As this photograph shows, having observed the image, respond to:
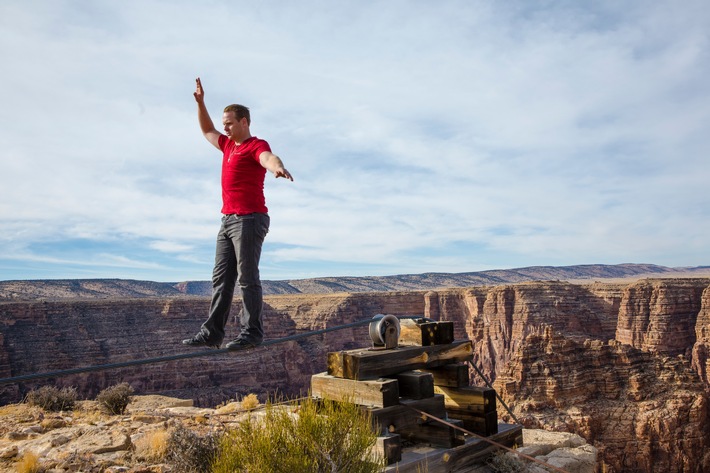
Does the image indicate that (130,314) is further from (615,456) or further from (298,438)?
(298,438)

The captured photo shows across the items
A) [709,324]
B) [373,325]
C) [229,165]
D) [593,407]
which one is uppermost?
[229,165]

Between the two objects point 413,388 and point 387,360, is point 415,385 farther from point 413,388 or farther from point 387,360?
point 387,360

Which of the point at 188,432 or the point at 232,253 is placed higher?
the point at 232,253

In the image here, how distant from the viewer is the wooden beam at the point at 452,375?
19.1 ft

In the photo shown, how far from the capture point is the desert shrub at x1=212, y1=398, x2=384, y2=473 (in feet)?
13.6

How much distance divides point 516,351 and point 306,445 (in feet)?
126

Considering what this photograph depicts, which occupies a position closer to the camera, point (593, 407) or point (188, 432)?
point (188, 432)

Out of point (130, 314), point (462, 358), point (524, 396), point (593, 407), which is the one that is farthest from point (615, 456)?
point (130, 314)

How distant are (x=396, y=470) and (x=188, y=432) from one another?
8.01 ft

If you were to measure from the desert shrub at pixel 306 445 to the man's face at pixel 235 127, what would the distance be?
9.01ft

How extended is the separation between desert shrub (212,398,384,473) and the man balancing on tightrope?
1.02 meters

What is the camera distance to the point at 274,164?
461 cm

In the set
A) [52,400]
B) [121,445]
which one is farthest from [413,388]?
[52,400]

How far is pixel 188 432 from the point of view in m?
5.62
